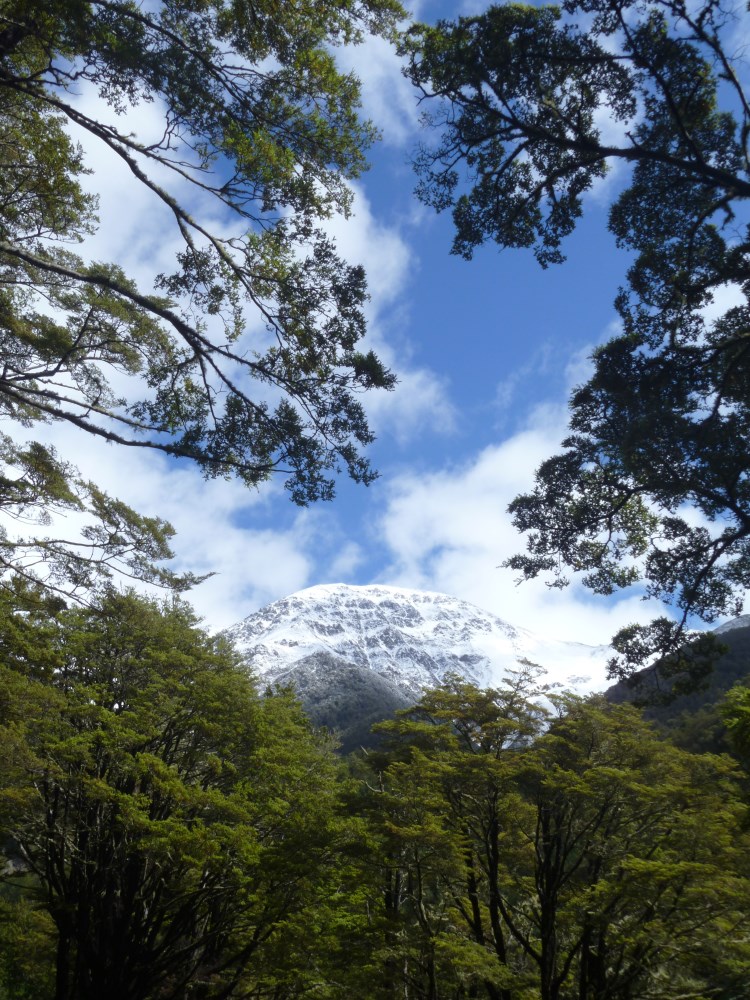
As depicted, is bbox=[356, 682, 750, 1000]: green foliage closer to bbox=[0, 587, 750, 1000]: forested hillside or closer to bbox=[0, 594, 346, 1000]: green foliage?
bbox=[0, 587, 750, 1000]: forested hillside

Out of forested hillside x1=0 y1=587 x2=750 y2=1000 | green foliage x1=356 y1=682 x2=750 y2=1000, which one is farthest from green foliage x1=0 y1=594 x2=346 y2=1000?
green foliage x1=356 y1=682 x2=750 y2=1000

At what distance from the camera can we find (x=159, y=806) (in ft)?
39.7

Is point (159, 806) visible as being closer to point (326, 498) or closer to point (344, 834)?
point (344, 834)

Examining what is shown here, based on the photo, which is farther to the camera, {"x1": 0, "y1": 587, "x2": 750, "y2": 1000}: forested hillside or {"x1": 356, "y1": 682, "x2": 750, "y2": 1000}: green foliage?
{"x1": 0, "y1": 587, "x2": 750, "y2": 1000}: forested hillside

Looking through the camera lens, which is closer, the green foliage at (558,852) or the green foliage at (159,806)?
the green foliage at (558,852)

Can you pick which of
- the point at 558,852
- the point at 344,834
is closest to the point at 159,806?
the point at 344,834

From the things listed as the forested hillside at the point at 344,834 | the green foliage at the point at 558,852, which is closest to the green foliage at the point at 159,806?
the forested hillside at the point at 344,834

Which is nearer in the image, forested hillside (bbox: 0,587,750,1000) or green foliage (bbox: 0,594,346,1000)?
forested hillside (bbox: 0,587,750,1000)

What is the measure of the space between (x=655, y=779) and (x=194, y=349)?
9.44 m

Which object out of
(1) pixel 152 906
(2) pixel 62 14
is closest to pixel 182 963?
(1) pixel 152 906

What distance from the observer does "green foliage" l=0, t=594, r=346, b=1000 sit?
10453 mm

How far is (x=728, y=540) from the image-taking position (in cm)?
655

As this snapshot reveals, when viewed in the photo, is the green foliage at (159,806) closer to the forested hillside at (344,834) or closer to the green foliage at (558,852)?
the forested hillside at (344,834)

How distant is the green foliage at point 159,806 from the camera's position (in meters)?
10.5
